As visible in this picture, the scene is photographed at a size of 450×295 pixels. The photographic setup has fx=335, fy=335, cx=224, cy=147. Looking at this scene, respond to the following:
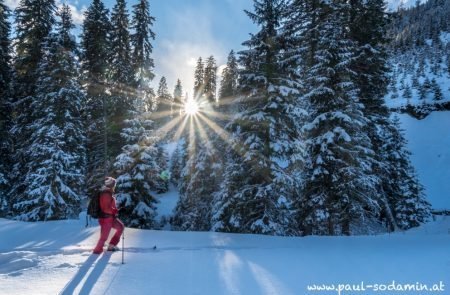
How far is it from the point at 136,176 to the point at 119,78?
328 inches

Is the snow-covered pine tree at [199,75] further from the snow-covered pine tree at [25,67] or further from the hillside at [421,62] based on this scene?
the snow-covered pine tree at [25,67]

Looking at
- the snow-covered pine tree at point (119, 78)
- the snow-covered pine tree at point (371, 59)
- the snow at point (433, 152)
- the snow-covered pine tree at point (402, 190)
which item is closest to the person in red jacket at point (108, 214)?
the snow-covered pine tree at point (371, 59)

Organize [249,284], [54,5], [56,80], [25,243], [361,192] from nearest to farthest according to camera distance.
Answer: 1. [249,284]
2. [25,243]
3. [361,192]
4. [56,80]
5. [54,5]

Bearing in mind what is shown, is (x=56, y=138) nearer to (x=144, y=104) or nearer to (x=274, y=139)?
(x=144, y=104)

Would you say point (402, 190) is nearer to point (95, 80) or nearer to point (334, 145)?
point (334, 145)

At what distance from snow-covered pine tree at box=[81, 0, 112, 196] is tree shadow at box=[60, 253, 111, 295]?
57.4ft

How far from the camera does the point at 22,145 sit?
22.1 metres

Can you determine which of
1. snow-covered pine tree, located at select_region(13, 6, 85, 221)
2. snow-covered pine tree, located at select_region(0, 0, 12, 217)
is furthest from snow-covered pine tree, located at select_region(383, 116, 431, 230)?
snow-covered pine tree, located at select_region(0, 0, 12, 217)

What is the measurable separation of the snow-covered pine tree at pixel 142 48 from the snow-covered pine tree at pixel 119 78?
566 mm

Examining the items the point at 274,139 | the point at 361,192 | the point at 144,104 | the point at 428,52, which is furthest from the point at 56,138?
the point at 428,52

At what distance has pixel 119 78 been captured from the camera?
25.0m

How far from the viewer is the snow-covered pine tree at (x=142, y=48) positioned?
1048 inches

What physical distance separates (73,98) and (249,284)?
19.1 meters

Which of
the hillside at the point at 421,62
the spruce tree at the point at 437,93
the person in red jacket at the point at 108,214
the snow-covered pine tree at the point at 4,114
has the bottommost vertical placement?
the person in red jacket at the point at 108,214
